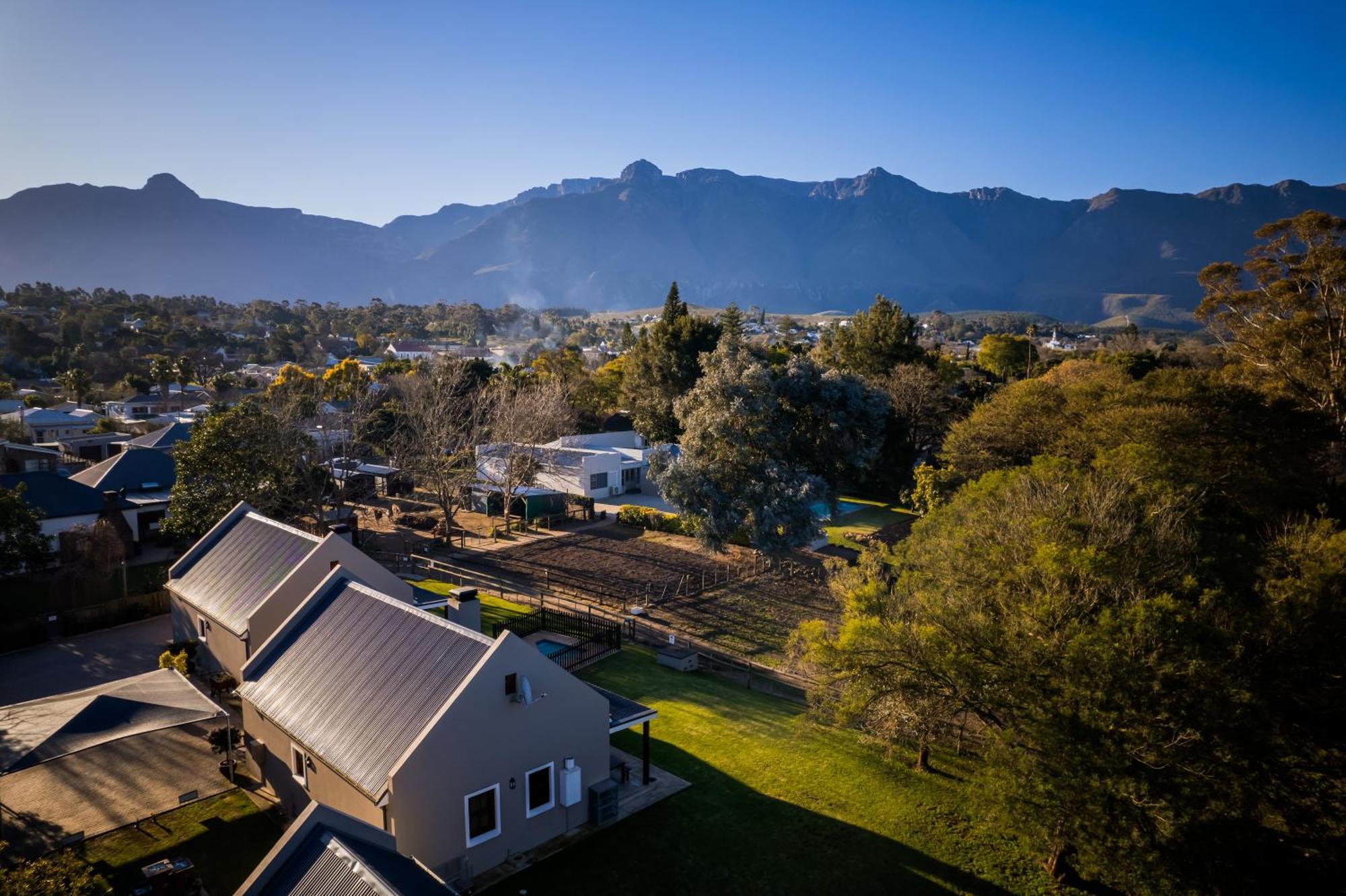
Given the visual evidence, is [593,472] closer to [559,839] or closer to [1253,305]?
[559,839]

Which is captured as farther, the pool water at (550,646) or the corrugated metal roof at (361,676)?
the pool water at (550,646)

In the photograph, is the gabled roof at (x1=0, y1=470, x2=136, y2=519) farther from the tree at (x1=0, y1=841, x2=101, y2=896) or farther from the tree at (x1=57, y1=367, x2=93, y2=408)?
the tree at (x1=57, y1=367, x2=93, y2=408)

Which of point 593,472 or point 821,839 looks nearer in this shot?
point 821,839

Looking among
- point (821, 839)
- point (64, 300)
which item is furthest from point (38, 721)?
point (64, 300)

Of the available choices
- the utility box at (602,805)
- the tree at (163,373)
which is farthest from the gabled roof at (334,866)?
the tree at (163,373)

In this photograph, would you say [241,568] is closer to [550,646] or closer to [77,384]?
[550,646]

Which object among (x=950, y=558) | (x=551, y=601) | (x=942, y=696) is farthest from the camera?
(x=551, y=601)

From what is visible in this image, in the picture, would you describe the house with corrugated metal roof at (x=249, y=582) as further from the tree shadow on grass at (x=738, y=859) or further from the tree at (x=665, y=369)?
the tree at (x=665, y=369)

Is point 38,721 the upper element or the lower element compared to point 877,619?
lower
